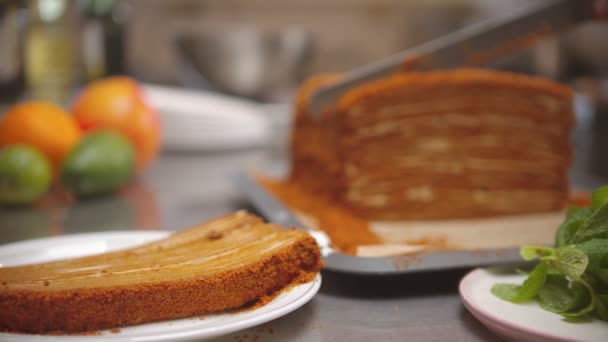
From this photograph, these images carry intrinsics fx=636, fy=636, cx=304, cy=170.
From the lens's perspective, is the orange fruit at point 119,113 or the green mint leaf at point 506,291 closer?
the green mint leaf at point 506,291

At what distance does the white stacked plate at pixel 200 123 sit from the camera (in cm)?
236

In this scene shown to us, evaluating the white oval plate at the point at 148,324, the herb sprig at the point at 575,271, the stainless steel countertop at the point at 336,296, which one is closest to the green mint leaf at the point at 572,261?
the herb sprig at the point at 575,271

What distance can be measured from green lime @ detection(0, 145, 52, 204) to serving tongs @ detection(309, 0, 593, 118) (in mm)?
698

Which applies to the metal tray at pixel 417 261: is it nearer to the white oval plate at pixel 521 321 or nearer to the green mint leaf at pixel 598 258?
the white oval plate at pixel 521 321

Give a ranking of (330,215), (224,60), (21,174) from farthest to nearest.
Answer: (224,60) < (21,174) < (330,215)

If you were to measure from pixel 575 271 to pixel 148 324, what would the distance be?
1.53 feet

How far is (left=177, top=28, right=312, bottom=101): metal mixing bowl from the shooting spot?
3.28 meters

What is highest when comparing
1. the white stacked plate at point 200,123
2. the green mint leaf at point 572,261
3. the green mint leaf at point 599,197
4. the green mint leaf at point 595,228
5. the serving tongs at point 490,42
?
the serving tongs at point 490,42

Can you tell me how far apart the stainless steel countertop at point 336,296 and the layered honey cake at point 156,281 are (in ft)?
0.17

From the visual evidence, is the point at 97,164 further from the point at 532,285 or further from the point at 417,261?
the point at 532,285

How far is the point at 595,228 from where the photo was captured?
0.73 m

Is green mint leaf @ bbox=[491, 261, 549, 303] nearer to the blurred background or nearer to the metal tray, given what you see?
the metal tray

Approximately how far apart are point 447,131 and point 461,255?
50cm

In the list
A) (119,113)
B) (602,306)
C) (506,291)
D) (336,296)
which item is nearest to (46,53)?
(119,113)
